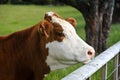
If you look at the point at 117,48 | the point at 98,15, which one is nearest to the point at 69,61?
the point at 117,48

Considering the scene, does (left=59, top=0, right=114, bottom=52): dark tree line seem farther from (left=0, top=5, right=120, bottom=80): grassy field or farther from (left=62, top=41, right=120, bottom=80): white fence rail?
(left=62, top=41, right=120, bottom=80): white fence rail

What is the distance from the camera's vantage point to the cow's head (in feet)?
14.0

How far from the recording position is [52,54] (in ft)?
14.4

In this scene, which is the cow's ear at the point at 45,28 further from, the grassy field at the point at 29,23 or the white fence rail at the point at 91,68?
the grassy field at the point at 29,23

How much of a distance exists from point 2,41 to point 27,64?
0.36 meters

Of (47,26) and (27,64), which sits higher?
(47,26)

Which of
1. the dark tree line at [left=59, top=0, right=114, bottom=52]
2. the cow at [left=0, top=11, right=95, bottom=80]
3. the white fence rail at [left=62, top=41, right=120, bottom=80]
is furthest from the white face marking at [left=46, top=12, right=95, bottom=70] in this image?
the dark tree line at [left=59, top=0, right=114, bottom=52]

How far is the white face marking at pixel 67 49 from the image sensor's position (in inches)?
169

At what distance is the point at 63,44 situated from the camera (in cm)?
434

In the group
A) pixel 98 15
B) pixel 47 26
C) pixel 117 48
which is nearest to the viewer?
pixel 47 26

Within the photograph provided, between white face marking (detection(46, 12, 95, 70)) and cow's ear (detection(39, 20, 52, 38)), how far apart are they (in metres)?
0.07

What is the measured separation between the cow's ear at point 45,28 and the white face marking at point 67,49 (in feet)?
0.23

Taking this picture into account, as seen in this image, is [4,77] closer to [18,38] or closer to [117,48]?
[18,38]

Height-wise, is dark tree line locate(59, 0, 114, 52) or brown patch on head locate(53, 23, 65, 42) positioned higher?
brown patch on head locate(53, 23, 65, 42)
